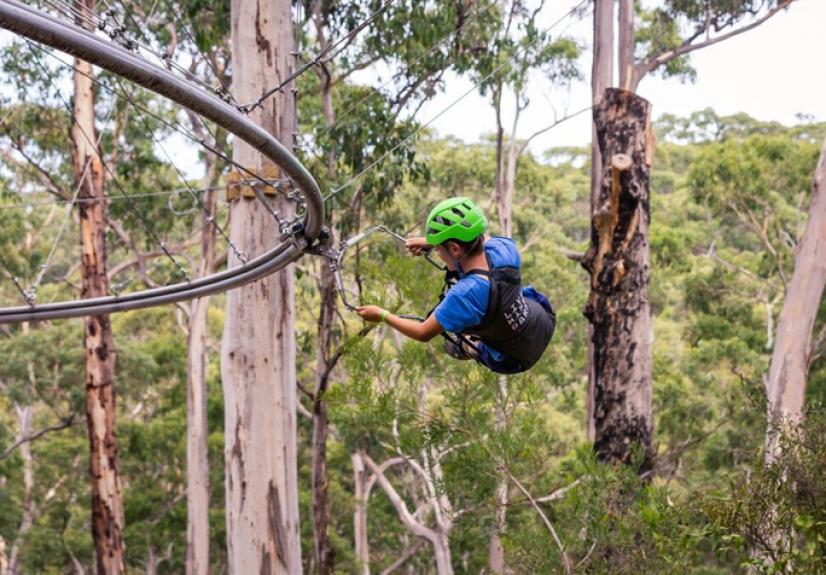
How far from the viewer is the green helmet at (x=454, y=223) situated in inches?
147

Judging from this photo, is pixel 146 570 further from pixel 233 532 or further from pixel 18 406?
pixel 233 532

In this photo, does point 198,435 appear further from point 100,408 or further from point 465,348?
point 465,348

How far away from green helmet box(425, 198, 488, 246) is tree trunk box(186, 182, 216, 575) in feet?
34.7

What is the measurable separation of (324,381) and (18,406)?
9297 mm

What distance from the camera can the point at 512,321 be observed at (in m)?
3.84

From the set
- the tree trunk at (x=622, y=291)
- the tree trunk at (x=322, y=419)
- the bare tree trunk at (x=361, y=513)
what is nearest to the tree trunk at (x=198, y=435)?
the bare tree trunk at (x=361, y=513)

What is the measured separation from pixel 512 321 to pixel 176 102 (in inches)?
55.7

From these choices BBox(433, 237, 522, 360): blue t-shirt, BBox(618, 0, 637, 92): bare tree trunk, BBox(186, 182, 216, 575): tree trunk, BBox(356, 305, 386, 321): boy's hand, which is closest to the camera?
BBox(433, 237, 522, 360): blue t-shirt

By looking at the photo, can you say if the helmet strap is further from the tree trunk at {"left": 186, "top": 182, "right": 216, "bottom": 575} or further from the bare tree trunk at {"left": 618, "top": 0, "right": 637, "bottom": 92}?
the tree trunk at {"left": 186, "top": 182, "right": 216, "bottom": 575}

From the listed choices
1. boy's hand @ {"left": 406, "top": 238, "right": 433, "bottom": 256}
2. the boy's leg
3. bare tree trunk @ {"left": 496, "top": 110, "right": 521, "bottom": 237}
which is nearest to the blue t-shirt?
the boy's leg

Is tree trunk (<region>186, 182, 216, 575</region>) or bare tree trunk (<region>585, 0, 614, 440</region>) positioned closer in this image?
bare tree trunk (<region>585, 0, 614, 440</region>)

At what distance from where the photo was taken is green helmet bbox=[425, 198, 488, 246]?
3.74 m

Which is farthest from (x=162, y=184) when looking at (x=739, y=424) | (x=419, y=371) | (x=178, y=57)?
(x=739, y=424)

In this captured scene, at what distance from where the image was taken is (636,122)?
24.6 feet
